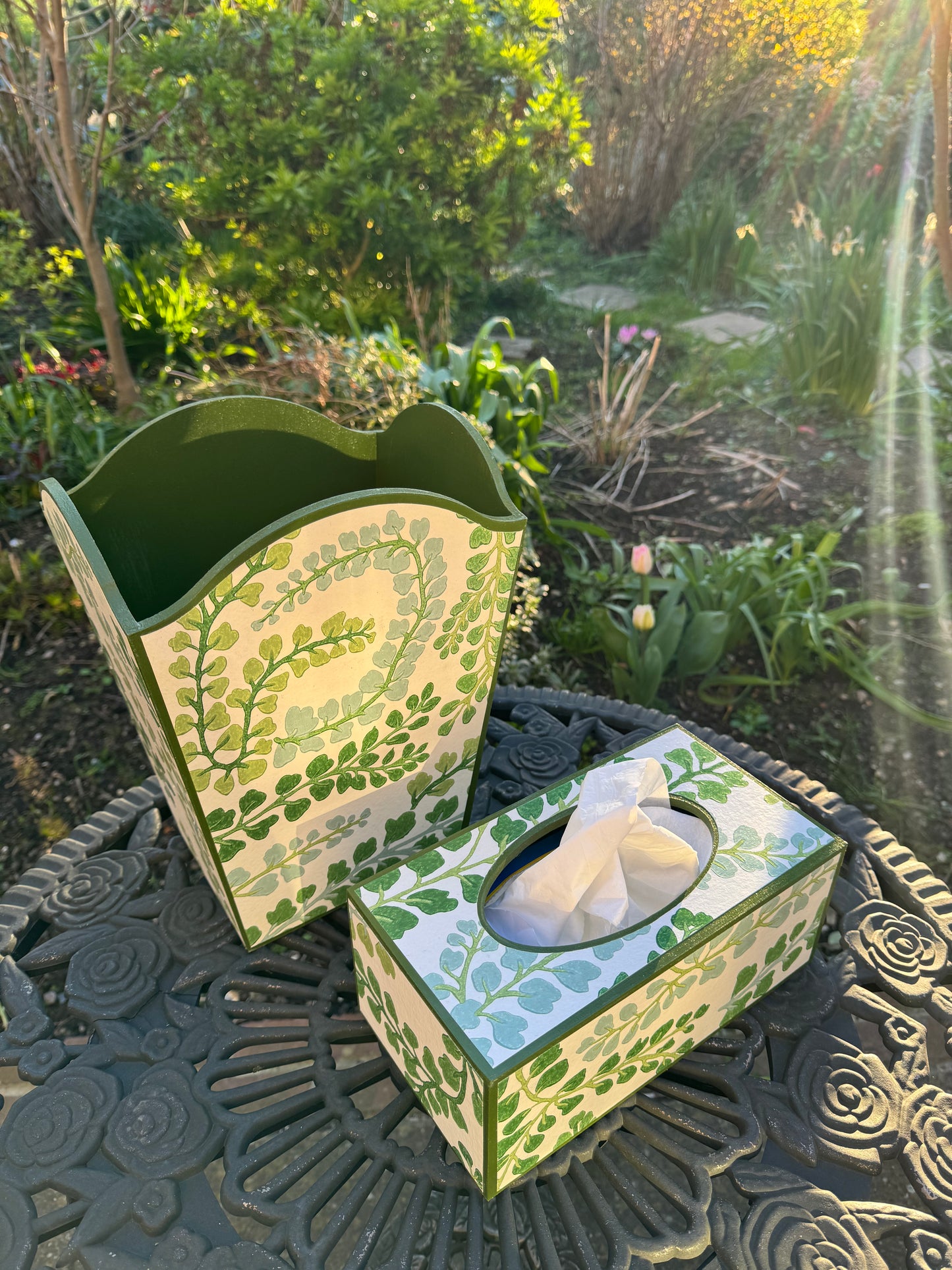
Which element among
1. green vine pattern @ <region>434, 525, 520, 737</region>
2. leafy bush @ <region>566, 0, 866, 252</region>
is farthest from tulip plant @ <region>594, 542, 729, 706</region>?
leafy bush @ <region>566, 0, 866, 252</region>

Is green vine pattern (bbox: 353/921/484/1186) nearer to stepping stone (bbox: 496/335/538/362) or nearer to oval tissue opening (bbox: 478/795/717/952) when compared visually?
oval tissue opening (bbox: 478/795/717/952)

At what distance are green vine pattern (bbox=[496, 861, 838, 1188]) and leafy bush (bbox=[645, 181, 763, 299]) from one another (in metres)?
3.79

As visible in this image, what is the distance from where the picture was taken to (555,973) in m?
0.76

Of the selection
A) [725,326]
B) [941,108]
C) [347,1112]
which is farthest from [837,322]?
[347,1112]

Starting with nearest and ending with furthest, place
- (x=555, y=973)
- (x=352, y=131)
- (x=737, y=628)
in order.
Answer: (x=555, y=973) → (x=737, y=628) → (x=352, y=131)

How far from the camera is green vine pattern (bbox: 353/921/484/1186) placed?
0.73 metres

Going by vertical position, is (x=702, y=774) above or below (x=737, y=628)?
above

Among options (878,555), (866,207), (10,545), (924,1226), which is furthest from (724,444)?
(924,1226)

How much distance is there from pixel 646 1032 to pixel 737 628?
4.02ft

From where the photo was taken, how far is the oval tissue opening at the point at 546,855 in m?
0.81

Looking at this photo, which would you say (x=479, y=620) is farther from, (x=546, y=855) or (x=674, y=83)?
(x=674, y=83)

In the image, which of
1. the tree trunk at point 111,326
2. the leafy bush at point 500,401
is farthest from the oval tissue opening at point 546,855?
the tree trunk at point 111,326

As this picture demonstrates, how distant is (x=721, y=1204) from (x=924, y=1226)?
190mm

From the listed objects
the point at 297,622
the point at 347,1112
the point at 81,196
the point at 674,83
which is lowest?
the point at 347,1112
